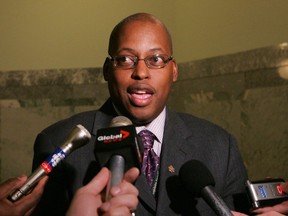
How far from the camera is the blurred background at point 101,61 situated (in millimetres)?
2938

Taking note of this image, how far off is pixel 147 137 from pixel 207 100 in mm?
1619

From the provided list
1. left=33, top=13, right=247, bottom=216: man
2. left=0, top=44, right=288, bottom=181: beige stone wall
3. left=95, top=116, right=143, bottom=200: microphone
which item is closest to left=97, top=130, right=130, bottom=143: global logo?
left=95, top=116, right=143, bottom=200: microphone

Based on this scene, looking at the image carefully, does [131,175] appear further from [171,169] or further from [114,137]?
[171,169]

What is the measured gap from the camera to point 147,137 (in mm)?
1769

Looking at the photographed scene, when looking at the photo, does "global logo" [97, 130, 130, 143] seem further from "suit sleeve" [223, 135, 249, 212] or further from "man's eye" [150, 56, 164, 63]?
"suit sleeve" [223, 135, 249, 212]

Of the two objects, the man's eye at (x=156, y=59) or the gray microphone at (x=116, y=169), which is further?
the man's eye at (x=156, y=59)

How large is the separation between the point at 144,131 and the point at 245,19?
5.35 feet

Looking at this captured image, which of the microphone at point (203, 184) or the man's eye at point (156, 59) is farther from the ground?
the man's eye at point (156, 59)

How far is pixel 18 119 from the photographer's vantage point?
130 inches

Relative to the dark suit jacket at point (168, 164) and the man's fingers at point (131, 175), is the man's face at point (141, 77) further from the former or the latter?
the man's fingers at point (131, 175)

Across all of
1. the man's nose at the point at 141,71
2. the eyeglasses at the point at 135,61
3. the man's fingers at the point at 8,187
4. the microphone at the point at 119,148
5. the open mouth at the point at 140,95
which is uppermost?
the eyeglasses at the point at 135,61

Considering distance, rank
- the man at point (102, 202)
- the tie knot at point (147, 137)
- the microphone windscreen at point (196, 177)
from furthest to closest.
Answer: the tie knot at point (147, 137), the microphone windscreen at point (196, 177), the man at point (102, 202)

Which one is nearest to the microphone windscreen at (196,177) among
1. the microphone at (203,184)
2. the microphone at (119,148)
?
the microphone at (203,184)

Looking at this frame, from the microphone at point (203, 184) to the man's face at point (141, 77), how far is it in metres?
0.42
